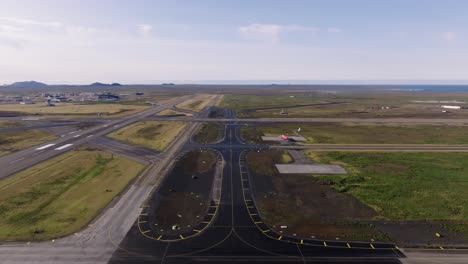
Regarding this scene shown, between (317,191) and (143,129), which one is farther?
(143,129)

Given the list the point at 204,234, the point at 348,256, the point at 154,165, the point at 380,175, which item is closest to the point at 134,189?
the point at 154,165

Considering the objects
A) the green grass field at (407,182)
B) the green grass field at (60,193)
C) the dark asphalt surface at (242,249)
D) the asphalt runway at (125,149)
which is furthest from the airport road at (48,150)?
the green grass field at (407,182)

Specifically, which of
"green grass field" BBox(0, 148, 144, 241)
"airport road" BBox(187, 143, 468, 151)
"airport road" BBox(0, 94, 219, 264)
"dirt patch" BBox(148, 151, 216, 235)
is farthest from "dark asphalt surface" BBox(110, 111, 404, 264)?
"airport road" BBox(187, 143, 468, 151)

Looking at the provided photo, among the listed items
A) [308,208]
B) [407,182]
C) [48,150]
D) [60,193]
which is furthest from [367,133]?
[48,150]

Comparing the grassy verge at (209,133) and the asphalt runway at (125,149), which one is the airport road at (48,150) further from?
the grassy verge at (209,133)

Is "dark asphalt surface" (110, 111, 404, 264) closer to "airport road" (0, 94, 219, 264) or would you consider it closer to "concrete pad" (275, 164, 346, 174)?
"airport road" (0, 94, 219, 264)

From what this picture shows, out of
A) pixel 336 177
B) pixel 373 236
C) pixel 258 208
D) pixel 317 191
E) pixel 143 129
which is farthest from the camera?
pixel 143 129

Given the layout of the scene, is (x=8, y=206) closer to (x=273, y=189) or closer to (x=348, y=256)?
(x=273, y=189)
